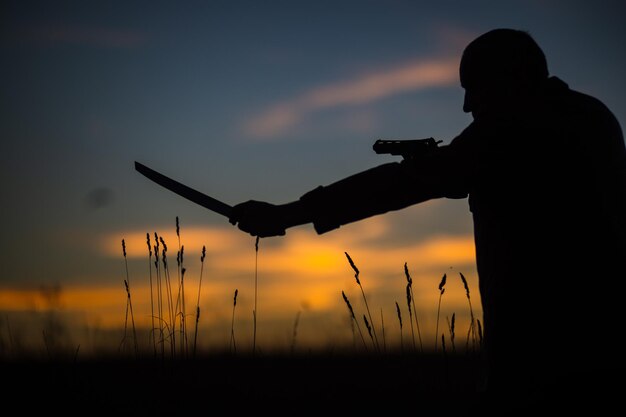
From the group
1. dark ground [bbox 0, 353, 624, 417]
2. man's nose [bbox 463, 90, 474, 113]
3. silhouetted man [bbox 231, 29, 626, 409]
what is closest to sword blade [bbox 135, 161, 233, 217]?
silhouetted man [bbox 231, 29, 626, 409]

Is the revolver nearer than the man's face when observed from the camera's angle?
No

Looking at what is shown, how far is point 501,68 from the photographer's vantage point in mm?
2781

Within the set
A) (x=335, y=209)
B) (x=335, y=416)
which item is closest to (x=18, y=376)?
(x=335, y=416)

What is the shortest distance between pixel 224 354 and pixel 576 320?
12.9ft

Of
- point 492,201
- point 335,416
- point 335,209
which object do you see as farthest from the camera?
point 335,416

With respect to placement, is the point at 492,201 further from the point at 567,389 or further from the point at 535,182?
the point at 567,389

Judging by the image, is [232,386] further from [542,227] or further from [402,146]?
[542,227]

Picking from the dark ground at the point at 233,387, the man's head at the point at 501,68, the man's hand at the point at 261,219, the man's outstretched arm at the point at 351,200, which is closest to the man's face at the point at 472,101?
the man's head at the point at 501,68

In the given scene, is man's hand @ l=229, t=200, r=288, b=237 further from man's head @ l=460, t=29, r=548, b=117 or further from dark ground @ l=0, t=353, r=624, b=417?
dark ground @ l=0, t=353, r=624, b=417

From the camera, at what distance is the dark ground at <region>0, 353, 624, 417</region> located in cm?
446

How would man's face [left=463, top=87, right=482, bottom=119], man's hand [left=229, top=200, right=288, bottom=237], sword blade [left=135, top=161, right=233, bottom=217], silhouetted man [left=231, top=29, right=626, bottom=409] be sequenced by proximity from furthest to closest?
1. sword blade [left=135, top=161, right=233, bottom=217]
2. man's hand [left=229, top=200, right=288, bottom=237]
3. man's face [left=463, top=87, right=482, bottom=119]
4. silhouetted man [left=231, top=29, right=626, bottom=409]

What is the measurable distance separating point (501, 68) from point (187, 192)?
5.43ft

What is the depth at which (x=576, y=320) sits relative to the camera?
2.42 metres

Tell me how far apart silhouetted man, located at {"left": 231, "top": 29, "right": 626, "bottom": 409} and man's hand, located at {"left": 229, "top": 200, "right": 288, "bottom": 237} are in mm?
572
